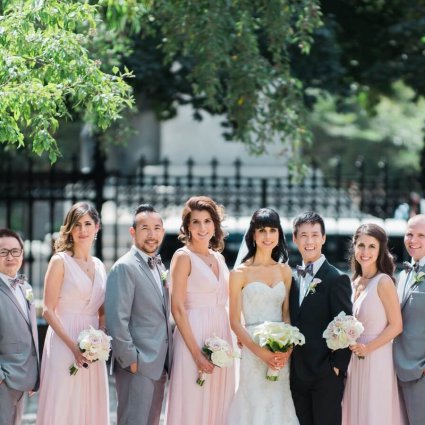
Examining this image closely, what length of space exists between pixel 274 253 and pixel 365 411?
1.32 m

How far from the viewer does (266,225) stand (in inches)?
341

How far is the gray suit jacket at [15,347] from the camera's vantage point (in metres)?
8.42

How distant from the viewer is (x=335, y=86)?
14.8 metres

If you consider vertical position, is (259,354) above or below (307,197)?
below

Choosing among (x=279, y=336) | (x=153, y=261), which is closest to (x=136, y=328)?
(x=153, y=261)

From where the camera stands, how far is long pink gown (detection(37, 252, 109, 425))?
866cm

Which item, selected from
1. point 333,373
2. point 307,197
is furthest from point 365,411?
point 307,197

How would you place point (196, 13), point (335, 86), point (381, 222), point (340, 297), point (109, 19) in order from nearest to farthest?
1. point (340, 297)
2. point (109, 19)
3. point (196, 13)
4. point (335, 86)
5. point (381, 222)

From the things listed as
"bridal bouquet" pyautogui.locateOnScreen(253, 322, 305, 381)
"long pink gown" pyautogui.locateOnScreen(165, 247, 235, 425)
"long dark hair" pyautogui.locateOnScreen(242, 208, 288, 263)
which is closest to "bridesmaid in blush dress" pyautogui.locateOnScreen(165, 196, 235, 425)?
"long pink gown" pyautogui.locateOnScreen(165, 247, 235, 425)

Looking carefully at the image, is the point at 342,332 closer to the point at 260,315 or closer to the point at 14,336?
the point at 260,315

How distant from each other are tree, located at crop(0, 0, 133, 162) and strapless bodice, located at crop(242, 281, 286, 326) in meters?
1.59

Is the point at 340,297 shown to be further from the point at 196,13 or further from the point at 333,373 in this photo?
the point at 196,13

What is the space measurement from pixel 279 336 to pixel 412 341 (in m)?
1.13

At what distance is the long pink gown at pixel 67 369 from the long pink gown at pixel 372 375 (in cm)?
186
